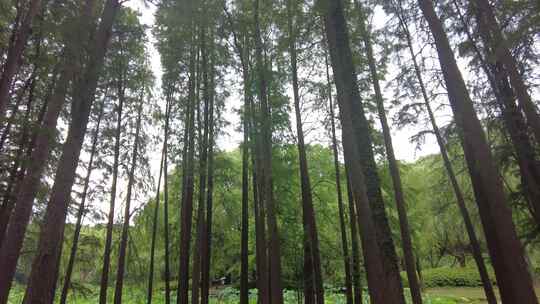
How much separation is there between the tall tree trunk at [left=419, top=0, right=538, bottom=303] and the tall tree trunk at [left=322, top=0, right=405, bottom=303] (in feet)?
4.45

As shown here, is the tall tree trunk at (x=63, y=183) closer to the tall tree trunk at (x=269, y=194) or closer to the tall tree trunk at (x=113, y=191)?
the tall tree trunk at (x=269, y=194)

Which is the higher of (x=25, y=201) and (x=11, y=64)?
(x=11, y=64)

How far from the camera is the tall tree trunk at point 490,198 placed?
3.95 m

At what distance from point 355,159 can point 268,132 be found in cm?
298

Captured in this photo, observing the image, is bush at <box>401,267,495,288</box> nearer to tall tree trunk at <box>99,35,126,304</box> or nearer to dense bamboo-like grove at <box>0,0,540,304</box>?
dense bamboo-like grove at <box>0,0,540,304</box>

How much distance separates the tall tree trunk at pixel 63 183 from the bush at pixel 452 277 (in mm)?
21657

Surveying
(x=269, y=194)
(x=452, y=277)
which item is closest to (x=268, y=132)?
(x=269, y=194)

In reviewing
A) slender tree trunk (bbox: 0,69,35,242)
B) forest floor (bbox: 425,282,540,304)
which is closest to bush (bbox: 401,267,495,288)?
forest floor (bbox: 425,282,540,304)

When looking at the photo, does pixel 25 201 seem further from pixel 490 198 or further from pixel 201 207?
pixel 490 198

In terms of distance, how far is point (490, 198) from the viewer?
429 cm

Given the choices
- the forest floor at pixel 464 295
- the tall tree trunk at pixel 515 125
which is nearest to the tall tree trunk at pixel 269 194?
the tall tree trunk at pixel 515 125

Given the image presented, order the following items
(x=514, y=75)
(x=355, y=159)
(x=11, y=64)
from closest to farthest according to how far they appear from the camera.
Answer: (x=355, y=159), (x=11, y=64), (x=514, y=75)

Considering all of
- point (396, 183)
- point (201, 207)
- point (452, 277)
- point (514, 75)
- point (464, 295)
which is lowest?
point (464, 295)

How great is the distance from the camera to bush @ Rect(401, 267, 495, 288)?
21203 mm
